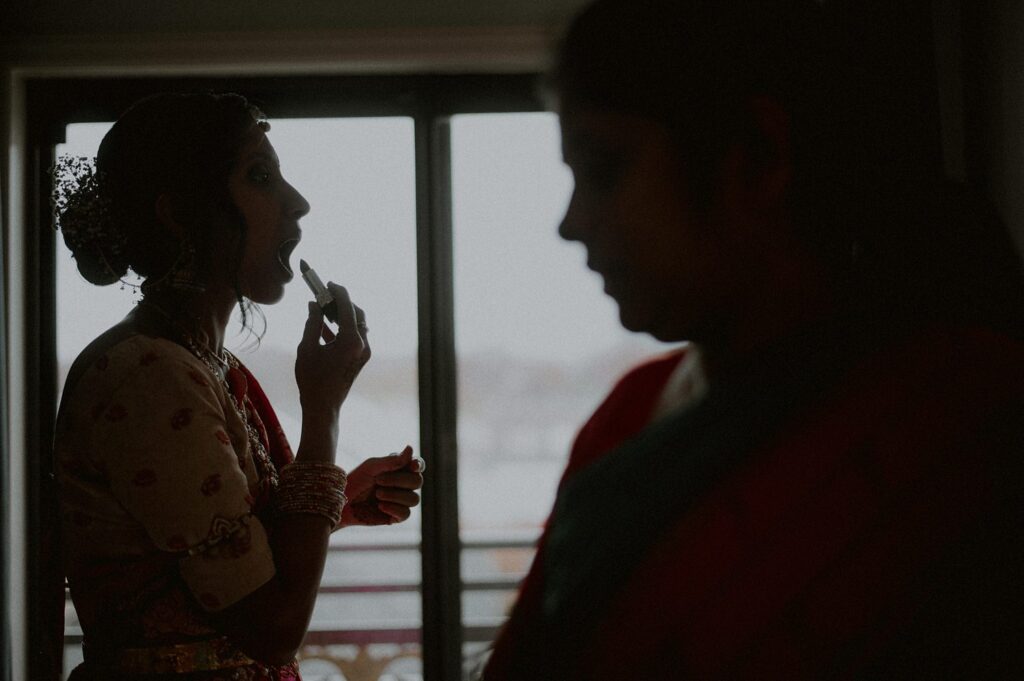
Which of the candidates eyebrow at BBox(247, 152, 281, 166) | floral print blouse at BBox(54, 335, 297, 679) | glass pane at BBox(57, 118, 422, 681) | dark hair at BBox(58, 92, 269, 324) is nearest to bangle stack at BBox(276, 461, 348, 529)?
floral print blouse at BBox(54, 335, 297, 679)

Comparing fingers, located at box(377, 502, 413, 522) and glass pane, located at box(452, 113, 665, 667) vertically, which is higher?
glass pane, located at box(452, 113, 665, 667)

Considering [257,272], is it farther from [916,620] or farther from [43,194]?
[43,194]

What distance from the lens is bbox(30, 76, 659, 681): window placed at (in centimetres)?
211

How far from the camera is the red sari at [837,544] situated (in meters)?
0.34

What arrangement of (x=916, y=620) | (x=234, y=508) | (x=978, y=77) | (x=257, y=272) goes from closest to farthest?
(x=916, y=620) < (x=234, y=508) < (x=257, y=272) < (x=978, y=77)

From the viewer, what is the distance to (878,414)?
370 mm

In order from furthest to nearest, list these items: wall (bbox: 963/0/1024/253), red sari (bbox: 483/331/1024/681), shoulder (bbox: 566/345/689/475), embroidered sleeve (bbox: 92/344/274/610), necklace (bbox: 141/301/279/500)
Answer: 1. wall (bbox: 963/0/1024/253)
2. necklace (bbox: 141/301/279/500)
3. embroidered sleeve (bbox: 92/344/274/610)
4. shoulder (bbox: 566/345/689/475)
5. red sari (bbox: 483/331/1024/681)

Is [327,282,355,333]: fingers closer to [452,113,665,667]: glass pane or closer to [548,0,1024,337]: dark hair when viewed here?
[548,0,1024,337]: dark hair

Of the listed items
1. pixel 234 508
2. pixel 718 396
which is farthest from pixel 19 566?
pixel 718 396

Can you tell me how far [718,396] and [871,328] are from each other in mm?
81

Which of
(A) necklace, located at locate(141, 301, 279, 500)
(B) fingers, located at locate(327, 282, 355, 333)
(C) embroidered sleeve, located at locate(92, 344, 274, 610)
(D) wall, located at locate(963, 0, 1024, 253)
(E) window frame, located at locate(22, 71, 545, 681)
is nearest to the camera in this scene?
(C) embroidered sleeve, located at locate(92, 344, 274, 610)

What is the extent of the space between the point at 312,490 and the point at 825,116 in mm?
667

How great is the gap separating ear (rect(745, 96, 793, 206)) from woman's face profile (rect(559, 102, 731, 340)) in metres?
0.03

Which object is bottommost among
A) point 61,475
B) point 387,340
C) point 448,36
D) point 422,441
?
point 61,475
